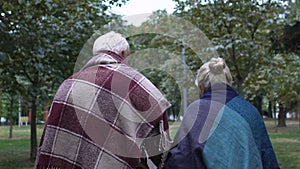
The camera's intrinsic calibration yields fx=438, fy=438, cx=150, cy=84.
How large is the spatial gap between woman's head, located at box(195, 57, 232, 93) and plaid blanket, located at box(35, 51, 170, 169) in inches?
30.2

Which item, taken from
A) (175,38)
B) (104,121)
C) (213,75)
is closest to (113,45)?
(104,121)

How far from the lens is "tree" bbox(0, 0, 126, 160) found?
696 centimetres

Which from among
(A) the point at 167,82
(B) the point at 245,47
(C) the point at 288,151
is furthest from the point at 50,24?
(C) the point at 288,151

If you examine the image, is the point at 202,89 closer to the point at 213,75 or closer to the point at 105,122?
the point at 213,75

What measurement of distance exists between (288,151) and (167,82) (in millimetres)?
11910

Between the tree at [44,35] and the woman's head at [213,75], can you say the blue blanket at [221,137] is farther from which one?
the tree at [44,35]

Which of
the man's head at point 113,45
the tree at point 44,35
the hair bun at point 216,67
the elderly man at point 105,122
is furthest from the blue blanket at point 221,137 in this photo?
the tree at point 44,35

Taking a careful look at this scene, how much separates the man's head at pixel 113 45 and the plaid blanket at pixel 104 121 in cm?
11

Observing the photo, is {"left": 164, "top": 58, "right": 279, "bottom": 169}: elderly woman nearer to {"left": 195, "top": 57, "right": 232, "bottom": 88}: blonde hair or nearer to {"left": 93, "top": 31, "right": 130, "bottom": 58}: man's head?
{"left": 195, "top": 57, "right": 232, "bottom": 88}: blonde hair

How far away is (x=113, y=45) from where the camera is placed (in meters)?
2.46

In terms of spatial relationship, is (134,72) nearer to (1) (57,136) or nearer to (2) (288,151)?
(1) (57,136)

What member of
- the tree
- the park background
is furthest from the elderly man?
the park background

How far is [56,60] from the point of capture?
9930 mm

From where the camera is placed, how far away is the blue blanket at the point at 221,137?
2.80 m
